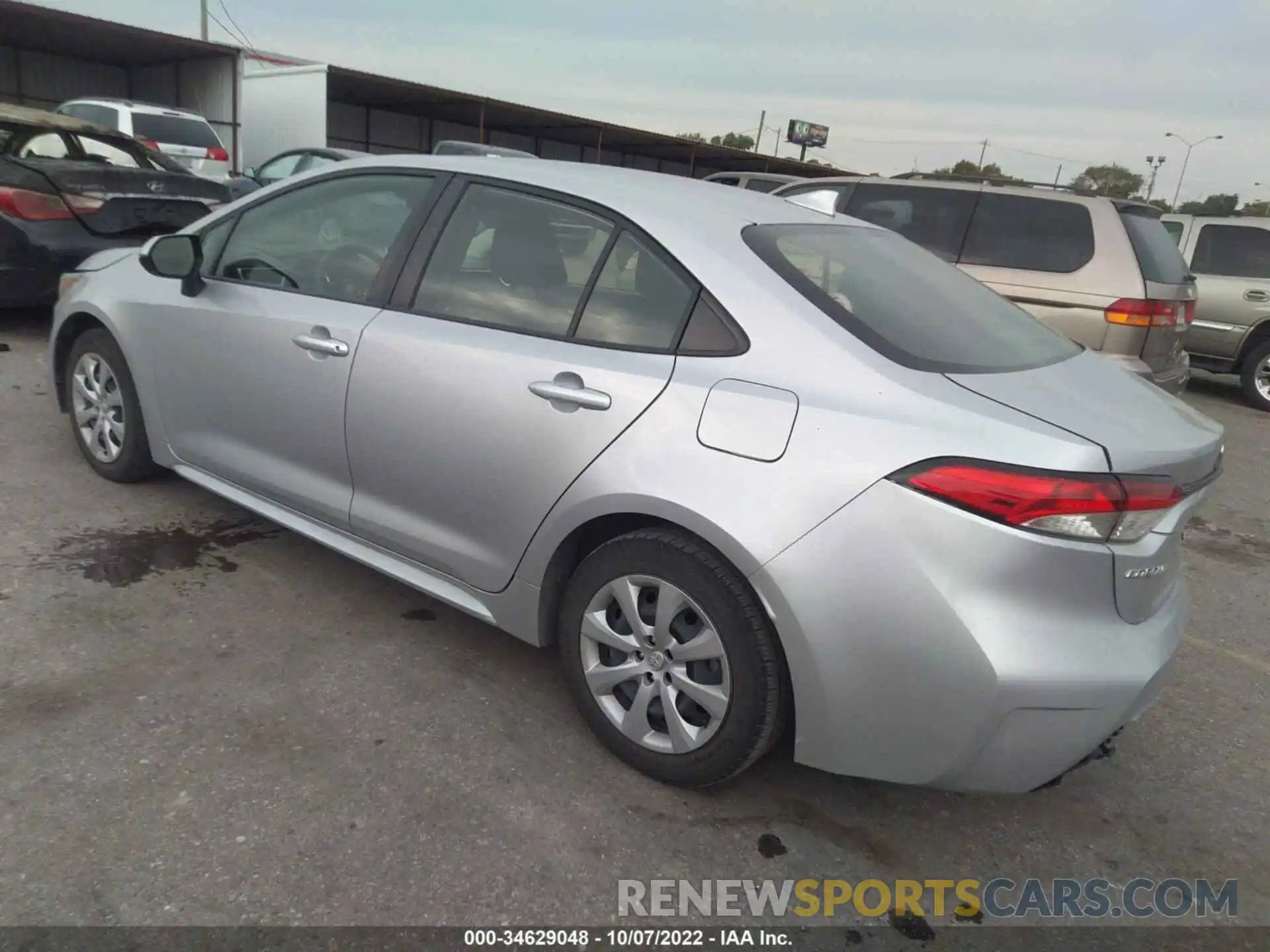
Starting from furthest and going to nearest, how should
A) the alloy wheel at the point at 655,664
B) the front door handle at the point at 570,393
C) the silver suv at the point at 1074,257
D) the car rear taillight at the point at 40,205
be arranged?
the car rear taillight at the point at 40,205, the silver suv at the point at 1074,257, the front door handle at the point at 570,393, the alloy wheel at the point at 655,664

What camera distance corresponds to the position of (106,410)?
13.4 ft

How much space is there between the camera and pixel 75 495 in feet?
13.3

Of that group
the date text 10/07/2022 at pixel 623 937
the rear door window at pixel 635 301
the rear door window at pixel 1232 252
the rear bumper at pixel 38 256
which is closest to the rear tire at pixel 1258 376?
the rear door window at pixel 1232 252

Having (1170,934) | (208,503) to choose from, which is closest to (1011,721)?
(1170,934)

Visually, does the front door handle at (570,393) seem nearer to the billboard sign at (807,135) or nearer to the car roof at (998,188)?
the car roof at (998,188)

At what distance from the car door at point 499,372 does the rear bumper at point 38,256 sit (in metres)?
4.73

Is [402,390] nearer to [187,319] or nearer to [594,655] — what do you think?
[594,655]

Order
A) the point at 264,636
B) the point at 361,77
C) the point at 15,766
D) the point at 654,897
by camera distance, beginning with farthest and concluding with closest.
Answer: the point at 361,77, the point at 264,636, the point at 15,766, the point at 654,897

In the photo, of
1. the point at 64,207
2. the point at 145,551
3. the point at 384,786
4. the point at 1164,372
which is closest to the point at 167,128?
the point at 64,207

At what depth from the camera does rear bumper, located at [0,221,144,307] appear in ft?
20.5

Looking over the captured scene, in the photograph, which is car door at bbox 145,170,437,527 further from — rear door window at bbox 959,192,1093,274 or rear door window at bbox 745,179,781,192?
rear door window at bbox 745,179,781,192

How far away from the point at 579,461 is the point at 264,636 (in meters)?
1.40

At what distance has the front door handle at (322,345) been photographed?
119 inches
